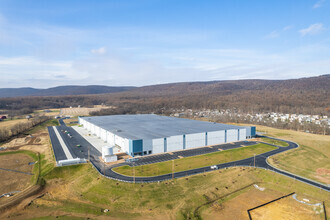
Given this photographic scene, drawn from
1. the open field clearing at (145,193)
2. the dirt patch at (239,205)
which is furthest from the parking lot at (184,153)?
the dirt patch at (239,205)

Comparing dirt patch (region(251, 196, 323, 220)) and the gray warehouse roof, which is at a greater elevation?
the gray warehouse roof

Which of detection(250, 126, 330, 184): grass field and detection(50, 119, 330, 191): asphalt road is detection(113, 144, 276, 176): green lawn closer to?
detection(50, 119, 330, 191): asphalt road

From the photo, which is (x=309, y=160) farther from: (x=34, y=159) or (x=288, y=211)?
(x=34, y=159)

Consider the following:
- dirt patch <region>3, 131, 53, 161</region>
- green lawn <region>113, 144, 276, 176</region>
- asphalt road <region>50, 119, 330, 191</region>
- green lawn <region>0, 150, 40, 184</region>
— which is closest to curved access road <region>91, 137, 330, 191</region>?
asphalt road <region>50, 119, 330, 191</region>

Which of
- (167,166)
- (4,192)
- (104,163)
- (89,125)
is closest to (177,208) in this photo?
(167,166)

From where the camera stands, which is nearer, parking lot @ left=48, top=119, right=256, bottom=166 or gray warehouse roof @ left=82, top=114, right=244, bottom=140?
parking lot @ left=48, top=119, right=256, bottom=166

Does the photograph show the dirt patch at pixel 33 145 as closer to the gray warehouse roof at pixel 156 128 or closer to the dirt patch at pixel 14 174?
the dirt patch at pixel 14 174

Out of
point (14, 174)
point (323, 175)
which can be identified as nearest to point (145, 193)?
point (14, 174)
